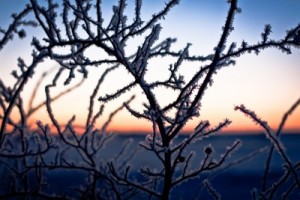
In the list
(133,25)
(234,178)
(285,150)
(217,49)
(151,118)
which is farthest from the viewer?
(234,178)

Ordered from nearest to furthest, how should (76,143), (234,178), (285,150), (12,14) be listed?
(285,150) < (76,143) < (12,14) < (234,178)

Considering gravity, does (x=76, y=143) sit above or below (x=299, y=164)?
above

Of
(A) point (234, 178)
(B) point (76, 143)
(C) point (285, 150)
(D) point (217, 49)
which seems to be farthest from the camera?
(A) point (234, 178)

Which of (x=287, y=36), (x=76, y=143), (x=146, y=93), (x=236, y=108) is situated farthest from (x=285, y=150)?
(x=76, y=143)

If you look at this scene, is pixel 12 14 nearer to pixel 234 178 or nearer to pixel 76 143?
pixel 76 143

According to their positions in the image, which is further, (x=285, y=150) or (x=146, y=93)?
(x=285, y=150)

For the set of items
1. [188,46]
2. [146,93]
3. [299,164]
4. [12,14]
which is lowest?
[299,164]

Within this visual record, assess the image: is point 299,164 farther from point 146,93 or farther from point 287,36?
point 146,93

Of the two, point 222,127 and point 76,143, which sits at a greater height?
point 76,143

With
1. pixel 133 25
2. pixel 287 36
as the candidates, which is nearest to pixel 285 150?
pixel 287 36
